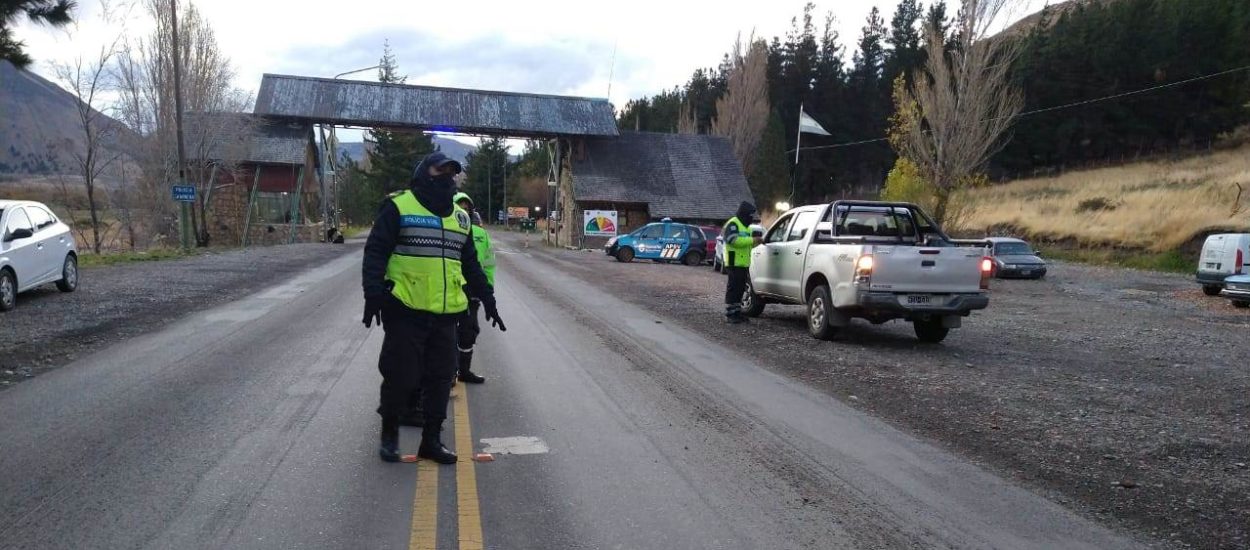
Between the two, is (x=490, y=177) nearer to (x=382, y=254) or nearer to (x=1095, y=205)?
(x=1095, y=205)

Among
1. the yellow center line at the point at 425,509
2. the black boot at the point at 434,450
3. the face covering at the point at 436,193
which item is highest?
the face covering at the point at 436,193

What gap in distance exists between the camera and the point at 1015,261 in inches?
1128

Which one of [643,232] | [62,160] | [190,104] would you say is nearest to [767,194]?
[643,232]

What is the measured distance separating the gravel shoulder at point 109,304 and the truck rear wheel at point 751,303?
29.6 feet

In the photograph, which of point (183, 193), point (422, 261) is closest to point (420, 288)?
point (422, 261)

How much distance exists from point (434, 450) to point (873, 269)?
679cm

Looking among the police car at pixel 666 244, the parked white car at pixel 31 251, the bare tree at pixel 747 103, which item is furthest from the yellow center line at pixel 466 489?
the bare tree at pixel 747 103

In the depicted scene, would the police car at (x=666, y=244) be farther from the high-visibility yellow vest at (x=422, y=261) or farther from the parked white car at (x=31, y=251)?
the high-visibility yellow vest at (x=422, y=261)

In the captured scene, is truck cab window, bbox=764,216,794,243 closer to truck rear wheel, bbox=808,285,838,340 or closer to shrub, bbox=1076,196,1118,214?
truck rear wheel, bbox=808,285,838,340

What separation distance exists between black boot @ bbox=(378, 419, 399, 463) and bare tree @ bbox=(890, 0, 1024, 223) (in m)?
27.0

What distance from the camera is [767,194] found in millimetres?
65750

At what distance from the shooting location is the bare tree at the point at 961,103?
28.9 m

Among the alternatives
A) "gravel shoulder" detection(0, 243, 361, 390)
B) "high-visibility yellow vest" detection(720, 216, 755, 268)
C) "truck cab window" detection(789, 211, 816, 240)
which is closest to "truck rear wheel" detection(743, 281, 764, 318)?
"high-visibility yellow vest" detection(720, 216, 755, 268)

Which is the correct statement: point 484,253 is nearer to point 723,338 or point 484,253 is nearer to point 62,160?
point 723,338
